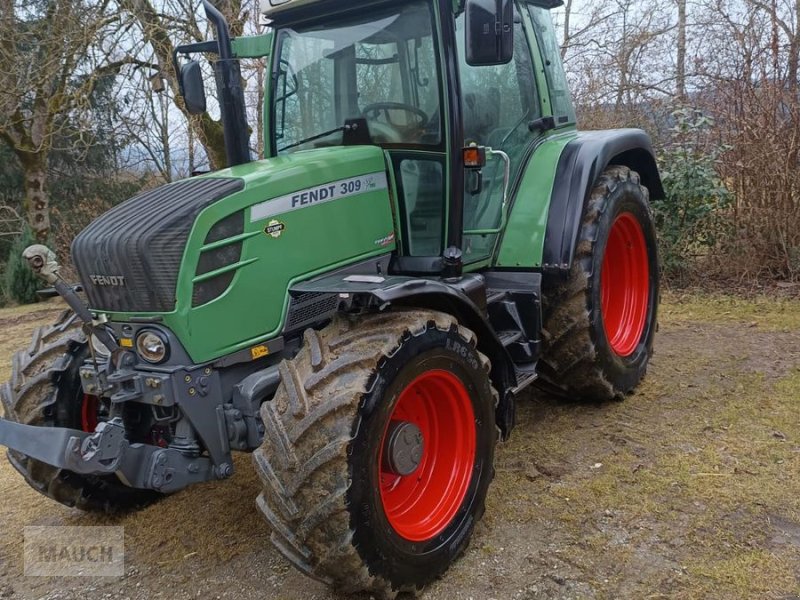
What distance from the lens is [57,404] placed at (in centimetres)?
296

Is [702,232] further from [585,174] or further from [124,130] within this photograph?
[124,130]

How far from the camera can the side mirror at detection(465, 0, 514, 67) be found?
271 centimetres

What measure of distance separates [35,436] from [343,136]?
6.10ft

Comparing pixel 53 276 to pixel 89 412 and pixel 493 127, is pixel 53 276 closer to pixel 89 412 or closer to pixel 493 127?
pixel 89 412

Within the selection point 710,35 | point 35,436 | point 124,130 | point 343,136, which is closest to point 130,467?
point 35,436

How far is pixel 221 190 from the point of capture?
8.73 feet

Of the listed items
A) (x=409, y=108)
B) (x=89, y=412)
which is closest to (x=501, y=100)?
(x=409, y=108)

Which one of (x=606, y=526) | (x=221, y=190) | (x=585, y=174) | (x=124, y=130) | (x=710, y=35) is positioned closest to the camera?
(x=221, y=190)

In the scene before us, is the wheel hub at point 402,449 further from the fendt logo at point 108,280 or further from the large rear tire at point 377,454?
the fendt logo at point 108,280

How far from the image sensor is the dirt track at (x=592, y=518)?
2564 mm

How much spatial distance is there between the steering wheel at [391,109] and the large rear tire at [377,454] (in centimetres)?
105

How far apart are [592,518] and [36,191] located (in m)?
12.7

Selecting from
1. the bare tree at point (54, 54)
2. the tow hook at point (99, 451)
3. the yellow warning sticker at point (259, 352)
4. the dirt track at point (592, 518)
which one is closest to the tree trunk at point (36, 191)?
the bare tree at point (54, 54)

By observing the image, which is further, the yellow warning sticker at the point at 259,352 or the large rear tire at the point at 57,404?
the large rear tire at the point at 57,404
